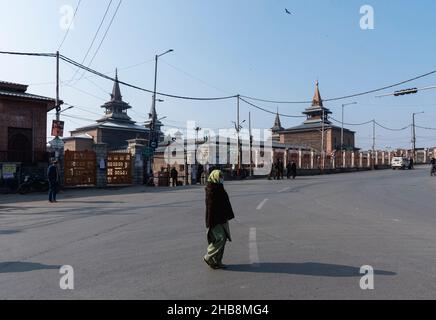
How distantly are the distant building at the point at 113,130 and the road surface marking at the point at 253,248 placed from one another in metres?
58.6

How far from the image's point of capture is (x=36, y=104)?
2581cm

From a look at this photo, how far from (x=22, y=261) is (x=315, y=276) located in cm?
464

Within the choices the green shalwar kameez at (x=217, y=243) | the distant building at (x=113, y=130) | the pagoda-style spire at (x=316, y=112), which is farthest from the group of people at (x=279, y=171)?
the pagoda-style spire at (x=316, y=112)

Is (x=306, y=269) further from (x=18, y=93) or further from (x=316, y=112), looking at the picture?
(x=316, y=112)

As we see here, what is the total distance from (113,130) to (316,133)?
37.4 meters

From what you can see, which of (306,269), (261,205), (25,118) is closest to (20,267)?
(306,269)

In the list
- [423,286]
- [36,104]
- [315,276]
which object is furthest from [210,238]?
[36,104]

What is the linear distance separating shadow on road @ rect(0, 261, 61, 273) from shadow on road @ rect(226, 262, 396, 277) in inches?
112

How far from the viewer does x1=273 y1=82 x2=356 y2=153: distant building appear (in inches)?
3073
